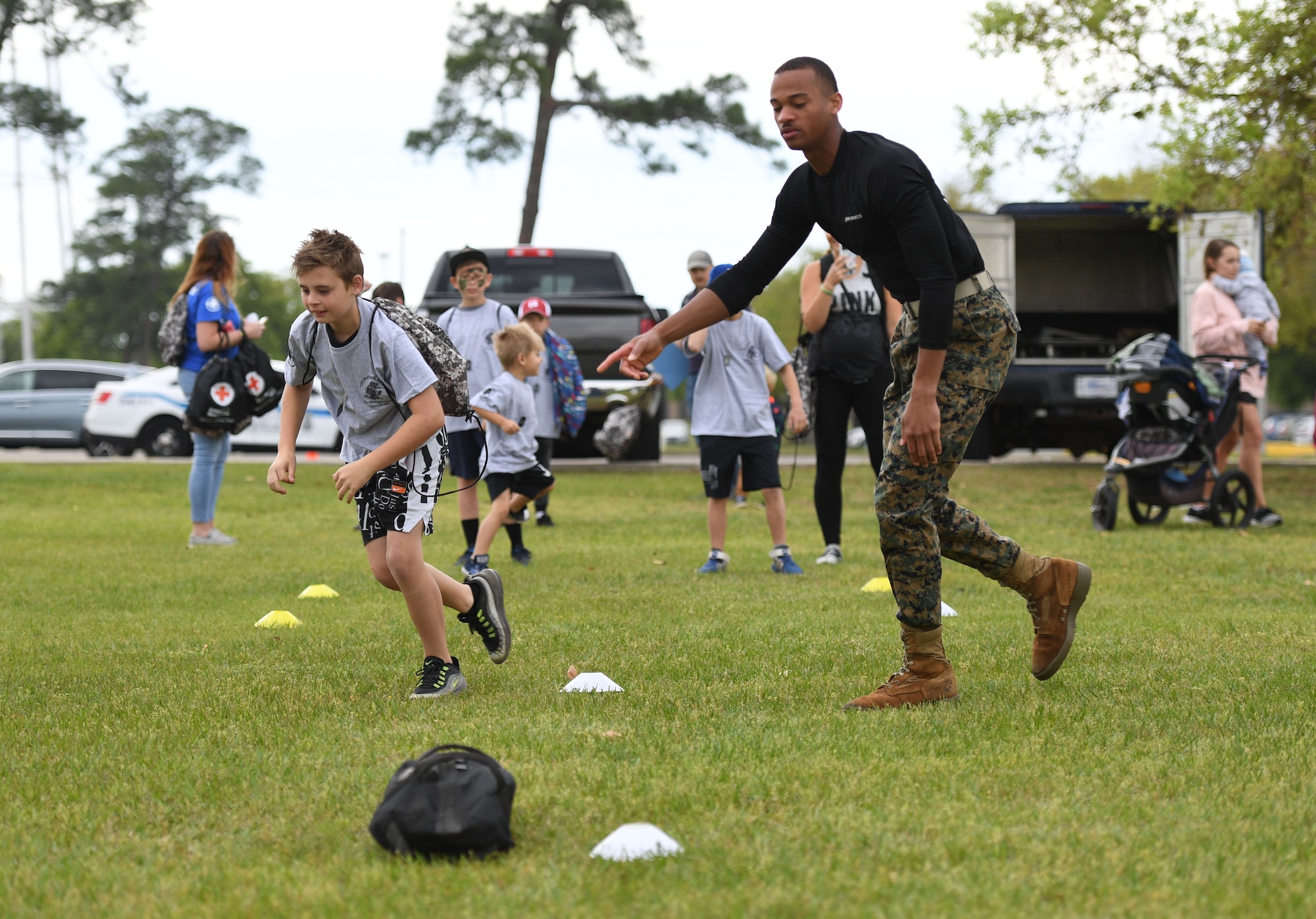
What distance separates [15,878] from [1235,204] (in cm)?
1503

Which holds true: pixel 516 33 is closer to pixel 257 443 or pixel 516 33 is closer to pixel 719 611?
pixel 257 443

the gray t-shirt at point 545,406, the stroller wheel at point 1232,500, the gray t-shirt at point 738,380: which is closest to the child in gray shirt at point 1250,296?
the stroller wheel at point 1232,500

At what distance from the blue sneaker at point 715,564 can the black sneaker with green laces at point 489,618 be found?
3134 millimetres

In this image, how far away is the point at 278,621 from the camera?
6.17 meters

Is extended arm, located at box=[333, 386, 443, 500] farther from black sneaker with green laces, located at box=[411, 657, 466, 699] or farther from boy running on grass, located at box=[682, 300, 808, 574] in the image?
boy running on grass, located at box=[682, 300, 808, 574]

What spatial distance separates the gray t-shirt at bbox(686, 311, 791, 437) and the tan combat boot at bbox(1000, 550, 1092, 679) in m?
3.76

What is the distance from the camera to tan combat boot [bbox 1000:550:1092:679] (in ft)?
15.0

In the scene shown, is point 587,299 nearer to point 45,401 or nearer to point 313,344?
point 45,401

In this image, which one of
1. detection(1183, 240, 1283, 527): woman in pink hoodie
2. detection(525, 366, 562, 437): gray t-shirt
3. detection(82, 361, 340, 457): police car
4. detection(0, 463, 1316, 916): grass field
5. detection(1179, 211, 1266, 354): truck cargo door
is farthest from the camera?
detection(82, 361, 340, 457): police car

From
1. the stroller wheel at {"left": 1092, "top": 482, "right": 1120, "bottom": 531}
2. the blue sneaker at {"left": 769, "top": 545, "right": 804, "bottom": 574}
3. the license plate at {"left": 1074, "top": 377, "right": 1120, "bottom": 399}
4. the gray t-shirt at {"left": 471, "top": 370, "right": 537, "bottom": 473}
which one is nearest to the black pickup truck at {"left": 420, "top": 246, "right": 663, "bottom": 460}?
the license plate at {"left": 1074, "top": 377, "right": 1120, "bottom": 399}

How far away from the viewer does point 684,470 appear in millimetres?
17062

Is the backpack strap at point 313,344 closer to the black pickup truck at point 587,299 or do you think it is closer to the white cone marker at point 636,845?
the white cone marker at point 636,845

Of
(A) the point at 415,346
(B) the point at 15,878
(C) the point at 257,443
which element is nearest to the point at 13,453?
(C) the point at 257,443

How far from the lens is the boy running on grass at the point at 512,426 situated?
8.22 metres
